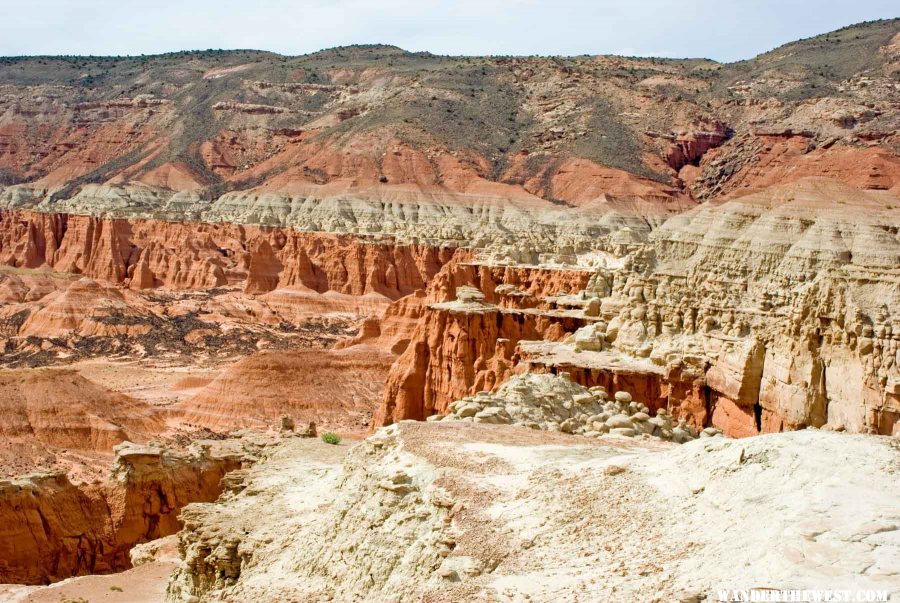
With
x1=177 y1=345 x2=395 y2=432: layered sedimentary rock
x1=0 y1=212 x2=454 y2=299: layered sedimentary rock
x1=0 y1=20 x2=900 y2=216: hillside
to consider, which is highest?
x1=0 y1=20 x2=900 y2=216: hillside

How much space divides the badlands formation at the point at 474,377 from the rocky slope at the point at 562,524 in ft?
0.17

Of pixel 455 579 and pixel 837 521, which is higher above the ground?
pixel 837 521

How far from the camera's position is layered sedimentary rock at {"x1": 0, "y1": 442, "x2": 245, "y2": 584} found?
2869 cm

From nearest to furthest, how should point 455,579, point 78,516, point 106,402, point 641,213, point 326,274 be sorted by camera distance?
1. point 455,579
2. point 78,516
3. point 106,402
4. point 326,274
5. point 641,213

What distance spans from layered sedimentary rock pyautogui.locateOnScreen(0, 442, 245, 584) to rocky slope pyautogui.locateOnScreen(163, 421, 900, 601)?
9.62 meters

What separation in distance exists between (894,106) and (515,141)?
4841cm

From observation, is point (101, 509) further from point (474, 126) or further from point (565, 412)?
point (474, 126)

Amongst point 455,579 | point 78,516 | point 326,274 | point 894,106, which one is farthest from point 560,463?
point 894,106

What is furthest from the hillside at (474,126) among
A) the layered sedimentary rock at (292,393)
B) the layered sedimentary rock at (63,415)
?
the layered sedimentary rock at (63,415)

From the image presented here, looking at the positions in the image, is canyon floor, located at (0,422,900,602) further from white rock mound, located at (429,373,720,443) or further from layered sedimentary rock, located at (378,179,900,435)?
layered sedimentary rock, located at (378,179,900,435)

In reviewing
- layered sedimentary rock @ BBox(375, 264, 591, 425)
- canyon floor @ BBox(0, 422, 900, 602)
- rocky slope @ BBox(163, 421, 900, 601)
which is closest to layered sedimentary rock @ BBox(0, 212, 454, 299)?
layered sedimentary rock @ BBox(375, 264, 591, 425)

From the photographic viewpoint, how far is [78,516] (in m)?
30.0

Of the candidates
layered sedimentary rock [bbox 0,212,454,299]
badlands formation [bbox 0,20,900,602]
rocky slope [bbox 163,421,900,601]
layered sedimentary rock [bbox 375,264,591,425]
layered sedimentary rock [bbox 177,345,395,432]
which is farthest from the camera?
layered sedimentary rock [bbox 0,212,454,299]

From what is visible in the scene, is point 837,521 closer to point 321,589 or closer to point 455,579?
point 455,579
